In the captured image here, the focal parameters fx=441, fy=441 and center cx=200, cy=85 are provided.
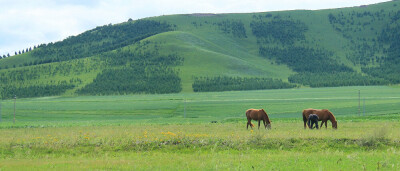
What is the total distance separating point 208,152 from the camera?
778 inches

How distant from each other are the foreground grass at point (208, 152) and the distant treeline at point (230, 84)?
3729 inches

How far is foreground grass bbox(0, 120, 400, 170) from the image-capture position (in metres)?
16.0

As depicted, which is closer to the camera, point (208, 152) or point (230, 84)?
point (208, 152)

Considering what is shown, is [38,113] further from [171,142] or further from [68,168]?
[68,168]

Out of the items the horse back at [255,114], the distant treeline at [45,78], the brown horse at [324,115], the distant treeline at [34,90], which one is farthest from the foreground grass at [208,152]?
the distant treeline at [45,78]

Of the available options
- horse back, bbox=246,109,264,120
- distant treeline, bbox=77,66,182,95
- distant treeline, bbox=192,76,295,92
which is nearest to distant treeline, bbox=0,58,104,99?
distant treeline, bbox=77,66,182,95

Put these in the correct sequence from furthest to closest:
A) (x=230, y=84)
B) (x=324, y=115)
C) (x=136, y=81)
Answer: (x=136, y=81) < (x=230, y=84) < (x=324, y=115)

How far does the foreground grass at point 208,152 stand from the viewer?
15953mm

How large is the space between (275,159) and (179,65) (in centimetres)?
13327

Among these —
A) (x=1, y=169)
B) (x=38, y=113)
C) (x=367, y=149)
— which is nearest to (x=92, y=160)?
(x=1, y=169)

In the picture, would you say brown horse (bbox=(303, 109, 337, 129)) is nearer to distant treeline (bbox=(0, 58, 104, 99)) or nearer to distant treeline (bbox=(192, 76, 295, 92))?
distant treeline (bbox=(192, 76, 295, 92))

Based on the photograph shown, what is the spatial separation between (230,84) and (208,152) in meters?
105

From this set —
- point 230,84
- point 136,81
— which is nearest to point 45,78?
point 136,81

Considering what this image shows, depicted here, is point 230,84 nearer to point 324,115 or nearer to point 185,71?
point 185,71
